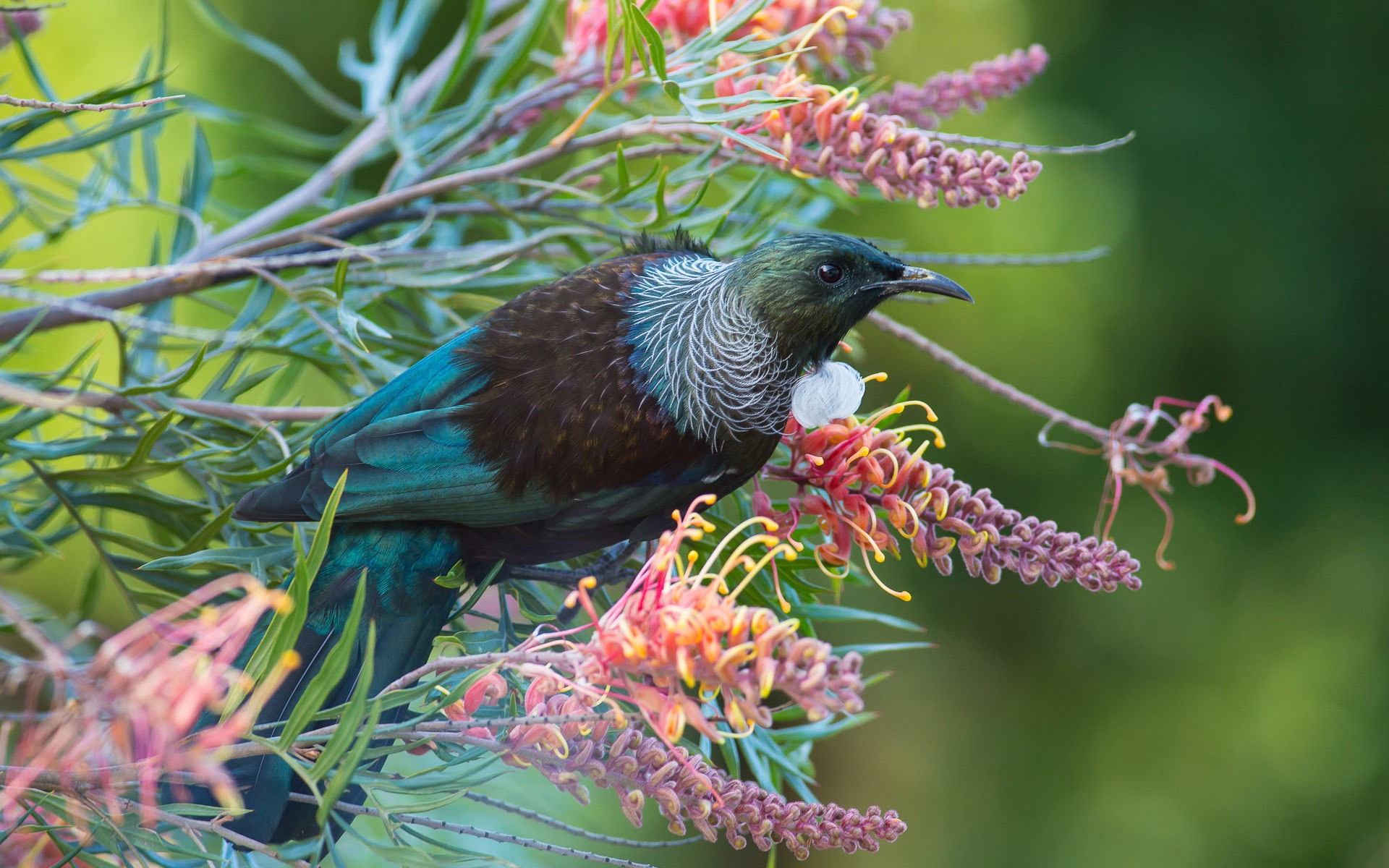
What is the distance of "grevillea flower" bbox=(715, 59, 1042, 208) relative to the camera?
45 centimetres

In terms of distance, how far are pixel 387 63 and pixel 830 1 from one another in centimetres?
35

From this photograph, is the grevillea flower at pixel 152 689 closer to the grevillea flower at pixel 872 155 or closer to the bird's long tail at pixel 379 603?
the bird's long tail at pixel 379 603

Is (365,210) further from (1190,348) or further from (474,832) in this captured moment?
(1190,348)

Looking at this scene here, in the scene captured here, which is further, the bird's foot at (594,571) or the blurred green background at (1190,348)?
the blurred green background at (1190,348)

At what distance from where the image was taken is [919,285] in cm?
50

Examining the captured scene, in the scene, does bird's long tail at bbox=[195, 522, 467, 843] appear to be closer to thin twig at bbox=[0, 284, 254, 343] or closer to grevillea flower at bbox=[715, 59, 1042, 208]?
thin twig at bbox=[0, 284, 254, 343]

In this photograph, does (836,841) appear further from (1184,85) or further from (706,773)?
(1184,85)

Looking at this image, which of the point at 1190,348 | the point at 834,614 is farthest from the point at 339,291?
the point at 1190,348

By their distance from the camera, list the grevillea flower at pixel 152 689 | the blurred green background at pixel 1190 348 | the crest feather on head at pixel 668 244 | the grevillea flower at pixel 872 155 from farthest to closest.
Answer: the blurred green background at pixel 1190 348
the crest feather on head at pixel 668 244
the grevillea flower at pixel 872 155
the grevillea flower at pixel 152 689

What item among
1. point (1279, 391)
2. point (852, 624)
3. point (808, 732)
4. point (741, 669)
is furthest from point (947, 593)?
point (741, 669)

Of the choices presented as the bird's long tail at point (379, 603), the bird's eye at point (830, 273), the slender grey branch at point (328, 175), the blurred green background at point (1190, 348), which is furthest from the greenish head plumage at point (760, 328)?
the blurred green background at point (1190, 348)

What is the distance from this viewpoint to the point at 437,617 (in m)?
0.50

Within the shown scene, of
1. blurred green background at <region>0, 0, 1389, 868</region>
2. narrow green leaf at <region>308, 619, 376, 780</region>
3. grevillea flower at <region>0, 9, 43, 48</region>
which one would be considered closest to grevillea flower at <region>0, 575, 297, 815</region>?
narrow green leaf at <region>308, 619, 376, 780</region>

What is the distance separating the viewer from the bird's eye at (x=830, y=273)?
49cm
